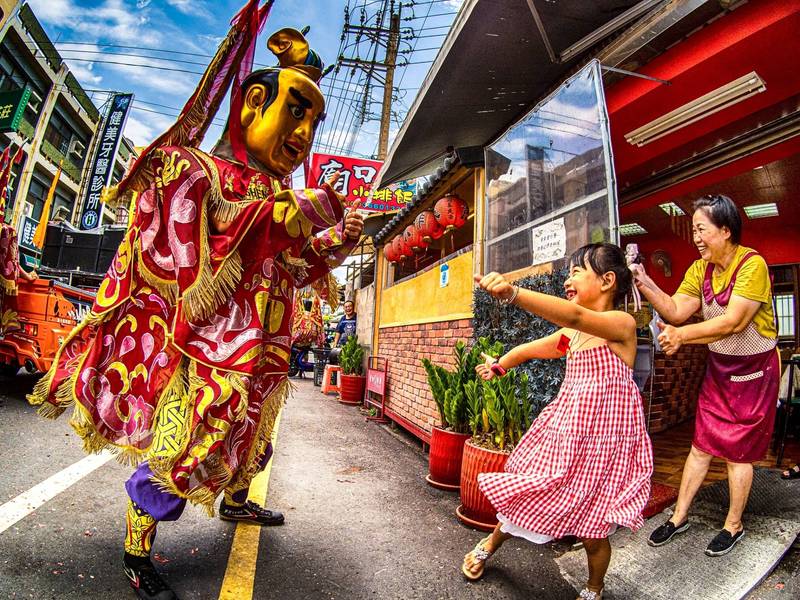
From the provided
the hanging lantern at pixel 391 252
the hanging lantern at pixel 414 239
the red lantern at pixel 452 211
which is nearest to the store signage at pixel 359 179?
the hanging lantern at pixel 391 252

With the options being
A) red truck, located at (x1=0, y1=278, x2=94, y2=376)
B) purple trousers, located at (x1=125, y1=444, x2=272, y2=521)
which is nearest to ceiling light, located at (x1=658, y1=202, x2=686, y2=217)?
purple trousers, located at (x1=125, y1=444, x2=272, y2=521)

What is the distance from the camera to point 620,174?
4.84m

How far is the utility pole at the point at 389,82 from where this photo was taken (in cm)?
1462

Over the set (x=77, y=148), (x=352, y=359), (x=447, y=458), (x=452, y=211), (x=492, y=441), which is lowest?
(x=447, y=458)

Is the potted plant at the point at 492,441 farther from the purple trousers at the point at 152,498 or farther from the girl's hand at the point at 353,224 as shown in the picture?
the purple trousers at the point at 152,498

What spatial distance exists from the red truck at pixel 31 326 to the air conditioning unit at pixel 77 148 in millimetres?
21393

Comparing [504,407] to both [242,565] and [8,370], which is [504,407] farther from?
[8,370]

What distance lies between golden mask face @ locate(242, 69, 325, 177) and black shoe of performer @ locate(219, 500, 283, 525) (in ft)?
6.26

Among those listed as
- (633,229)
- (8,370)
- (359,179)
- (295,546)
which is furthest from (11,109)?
(633,229)

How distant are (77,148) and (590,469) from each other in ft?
91.9

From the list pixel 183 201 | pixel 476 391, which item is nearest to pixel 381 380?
pixel 476 391

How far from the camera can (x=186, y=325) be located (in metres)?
1.96

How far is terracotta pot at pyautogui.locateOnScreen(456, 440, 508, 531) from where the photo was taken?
9.52 feet

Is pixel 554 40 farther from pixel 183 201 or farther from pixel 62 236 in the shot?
pixel 62 236
